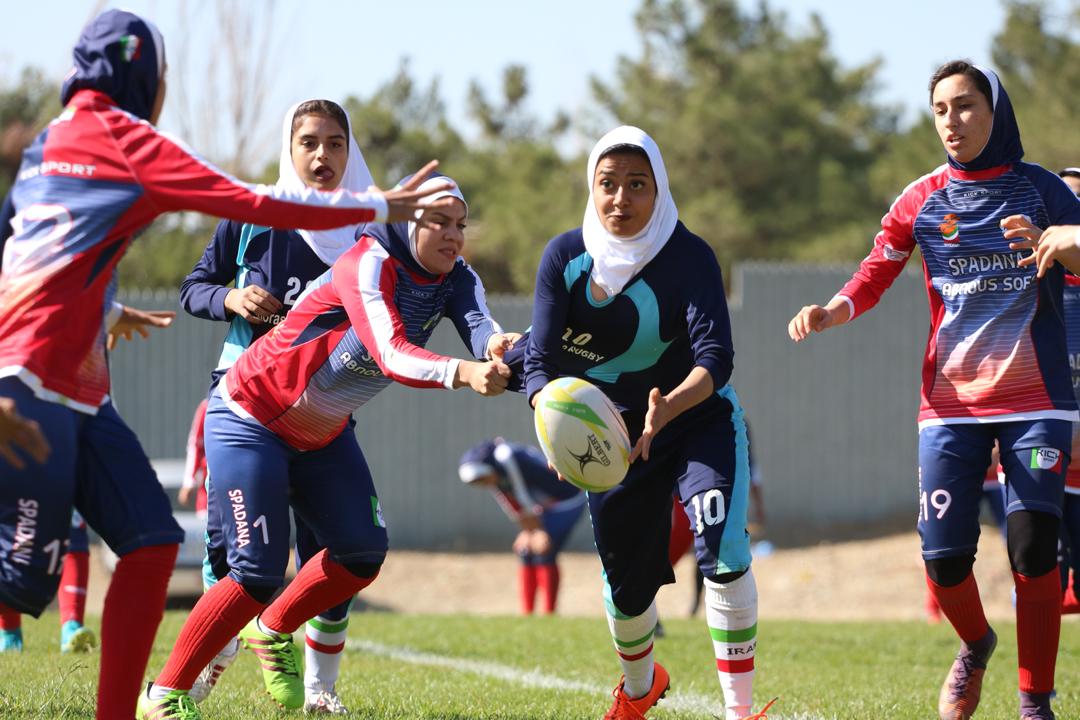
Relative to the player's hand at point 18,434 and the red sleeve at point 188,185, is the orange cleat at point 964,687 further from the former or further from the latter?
the player's hand at point 18,434

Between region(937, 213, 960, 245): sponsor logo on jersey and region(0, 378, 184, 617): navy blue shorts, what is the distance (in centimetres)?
339

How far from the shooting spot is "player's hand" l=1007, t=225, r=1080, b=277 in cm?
537

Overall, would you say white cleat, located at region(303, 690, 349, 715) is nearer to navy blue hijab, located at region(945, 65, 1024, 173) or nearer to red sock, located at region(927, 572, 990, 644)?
red sock, located at region(927, 572, 990, 644)

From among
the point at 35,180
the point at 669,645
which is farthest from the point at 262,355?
the point at 669,645

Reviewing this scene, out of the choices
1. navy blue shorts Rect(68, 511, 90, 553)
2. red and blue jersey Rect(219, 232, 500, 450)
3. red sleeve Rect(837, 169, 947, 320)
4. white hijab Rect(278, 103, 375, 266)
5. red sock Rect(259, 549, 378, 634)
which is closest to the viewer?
red and blue jersey Rect(219, 232, 500, 450)

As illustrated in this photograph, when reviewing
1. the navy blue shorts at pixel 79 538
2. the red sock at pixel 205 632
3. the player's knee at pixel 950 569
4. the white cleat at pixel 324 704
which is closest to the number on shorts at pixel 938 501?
the player's knee at pixel 950 569

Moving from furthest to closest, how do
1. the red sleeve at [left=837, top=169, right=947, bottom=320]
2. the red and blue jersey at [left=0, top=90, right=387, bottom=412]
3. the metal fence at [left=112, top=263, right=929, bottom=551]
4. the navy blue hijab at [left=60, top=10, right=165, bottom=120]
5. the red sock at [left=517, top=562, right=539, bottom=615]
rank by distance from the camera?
the metal fence at [left=112, top=263, right=929, bottom=551] < the red sock at [left=517, top=562, right=539, bottom=615] < the red sleeve at [left=837, top=169, right=947, bottom=320] < the navy blue hijab at [left=60, top=10, right=165, bottom=120] < the red and blue jersey at [left=0, top=90, right=387, bottom=412]

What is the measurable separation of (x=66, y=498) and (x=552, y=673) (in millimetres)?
4427

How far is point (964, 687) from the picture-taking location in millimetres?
6160

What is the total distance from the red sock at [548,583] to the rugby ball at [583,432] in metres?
9.55

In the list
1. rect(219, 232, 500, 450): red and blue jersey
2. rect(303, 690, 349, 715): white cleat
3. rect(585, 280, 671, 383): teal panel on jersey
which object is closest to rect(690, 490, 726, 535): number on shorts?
rect(585, 280, 671, 383): teal panel on jersey

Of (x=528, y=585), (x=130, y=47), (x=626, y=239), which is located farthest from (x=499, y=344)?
(x=528, y=585)

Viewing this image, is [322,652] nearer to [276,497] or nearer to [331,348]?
[276,497]

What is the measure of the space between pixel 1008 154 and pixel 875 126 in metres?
30.7
